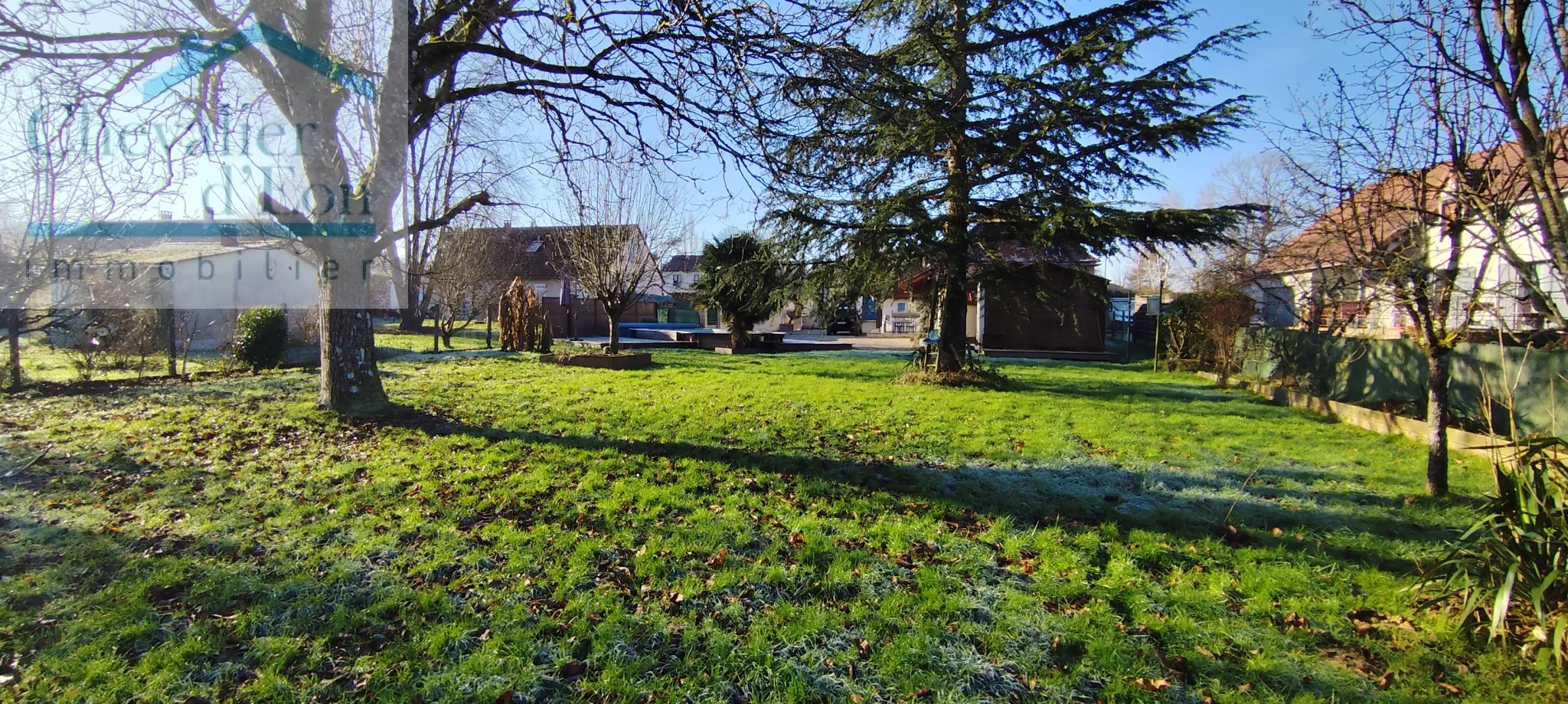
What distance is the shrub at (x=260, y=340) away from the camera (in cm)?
1137

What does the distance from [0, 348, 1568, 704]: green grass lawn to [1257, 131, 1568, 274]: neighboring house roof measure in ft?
7.14

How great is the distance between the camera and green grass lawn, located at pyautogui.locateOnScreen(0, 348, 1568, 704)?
2707 mm

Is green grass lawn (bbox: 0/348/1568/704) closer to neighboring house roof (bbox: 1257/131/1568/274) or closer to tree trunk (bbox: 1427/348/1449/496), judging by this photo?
tree trunk (bbox: 1427/348/1449/496)

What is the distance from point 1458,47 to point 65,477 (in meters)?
10.5

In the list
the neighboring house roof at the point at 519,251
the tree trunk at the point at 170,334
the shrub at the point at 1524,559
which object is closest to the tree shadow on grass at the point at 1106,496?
the shrub at the point at 1524,559

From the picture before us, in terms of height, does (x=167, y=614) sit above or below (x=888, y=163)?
below

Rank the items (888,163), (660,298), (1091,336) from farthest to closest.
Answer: (660,298), (1091,336), (888,163)

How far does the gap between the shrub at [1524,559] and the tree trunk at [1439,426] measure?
2.67m

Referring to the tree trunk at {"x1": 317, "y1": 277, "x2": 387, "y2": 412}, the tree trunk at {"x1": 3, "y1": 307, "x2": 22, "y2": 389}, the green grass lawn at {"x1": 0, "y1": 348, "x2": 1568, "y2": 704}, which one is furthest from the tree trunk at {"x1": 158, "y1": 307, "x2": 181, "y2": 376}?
the tree trunk at {"x1": 317, "y1": 277, "x2": 387, "y2": 412}

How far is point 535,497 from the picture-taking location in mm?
4766

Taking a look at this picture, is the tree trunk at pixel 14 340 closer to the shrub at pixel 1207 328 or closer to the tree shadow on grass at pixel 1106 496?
the tree shadow on grass at pixel 1106 496

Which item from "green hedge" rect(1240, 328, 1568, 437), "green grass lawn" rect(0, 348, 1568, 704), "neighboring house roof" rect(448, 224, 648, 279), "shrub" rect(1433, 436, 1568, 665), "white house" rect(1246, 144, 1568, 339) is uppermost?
"neighboring house roof" rect(448, 224, 648, 279)

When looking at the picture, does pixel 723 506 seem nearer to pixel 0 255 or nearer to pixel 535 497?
pixel 535 497

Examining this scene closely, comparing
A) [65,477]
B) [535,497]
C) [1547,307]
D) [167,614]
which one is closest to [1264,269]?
[1547,307]
